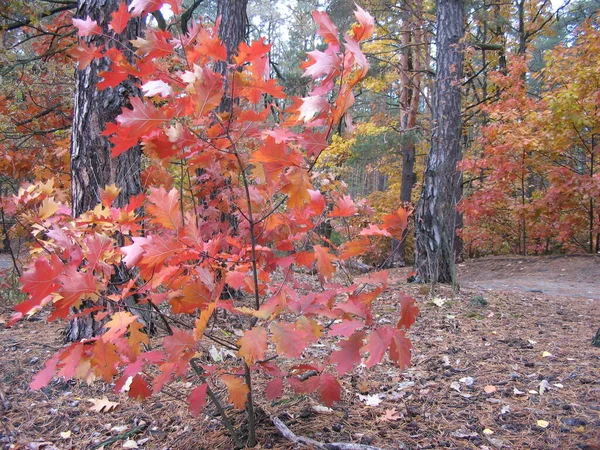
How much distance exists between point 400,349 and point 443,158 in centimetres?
468

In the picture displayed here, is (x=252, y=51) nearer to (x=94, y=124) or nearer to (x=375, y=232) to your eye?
(x=375, y=232)

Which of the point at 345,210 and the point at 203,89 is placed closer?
the point at 203,89

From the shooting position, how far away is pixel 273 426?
1.69 meters

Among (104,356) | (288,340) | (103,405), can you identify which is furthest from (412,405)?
(103,405)

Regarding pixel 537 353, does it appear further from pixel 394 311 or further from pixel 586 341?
pixel 394 311

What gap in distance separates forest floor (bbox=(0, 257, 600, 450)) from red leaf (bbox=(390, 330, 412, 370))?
25 cm

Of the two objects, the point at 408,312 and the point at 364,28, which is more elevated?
the point at 364,28

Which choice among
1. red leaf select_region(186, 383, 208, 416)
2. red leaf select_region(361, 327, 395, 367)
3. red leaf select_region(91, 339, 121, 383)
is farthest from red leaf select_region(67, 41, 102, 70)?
red leaf select_region(361, 327, 395, 367)

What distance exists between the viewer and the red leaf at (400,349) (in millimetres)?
1133

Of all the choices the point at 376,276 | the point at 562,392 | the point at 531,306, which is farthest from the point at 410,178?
the point at 376,276

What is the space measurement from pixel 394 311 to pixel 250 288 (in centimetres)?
270

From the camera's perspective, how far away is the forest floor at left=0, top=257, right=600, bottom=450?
1.67 m

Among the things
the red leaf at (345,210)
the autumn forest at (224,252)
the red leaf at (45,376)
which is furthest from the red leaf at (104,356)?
the red leaf at (345,210)

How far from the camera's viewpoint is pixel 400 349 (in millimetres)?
1140
